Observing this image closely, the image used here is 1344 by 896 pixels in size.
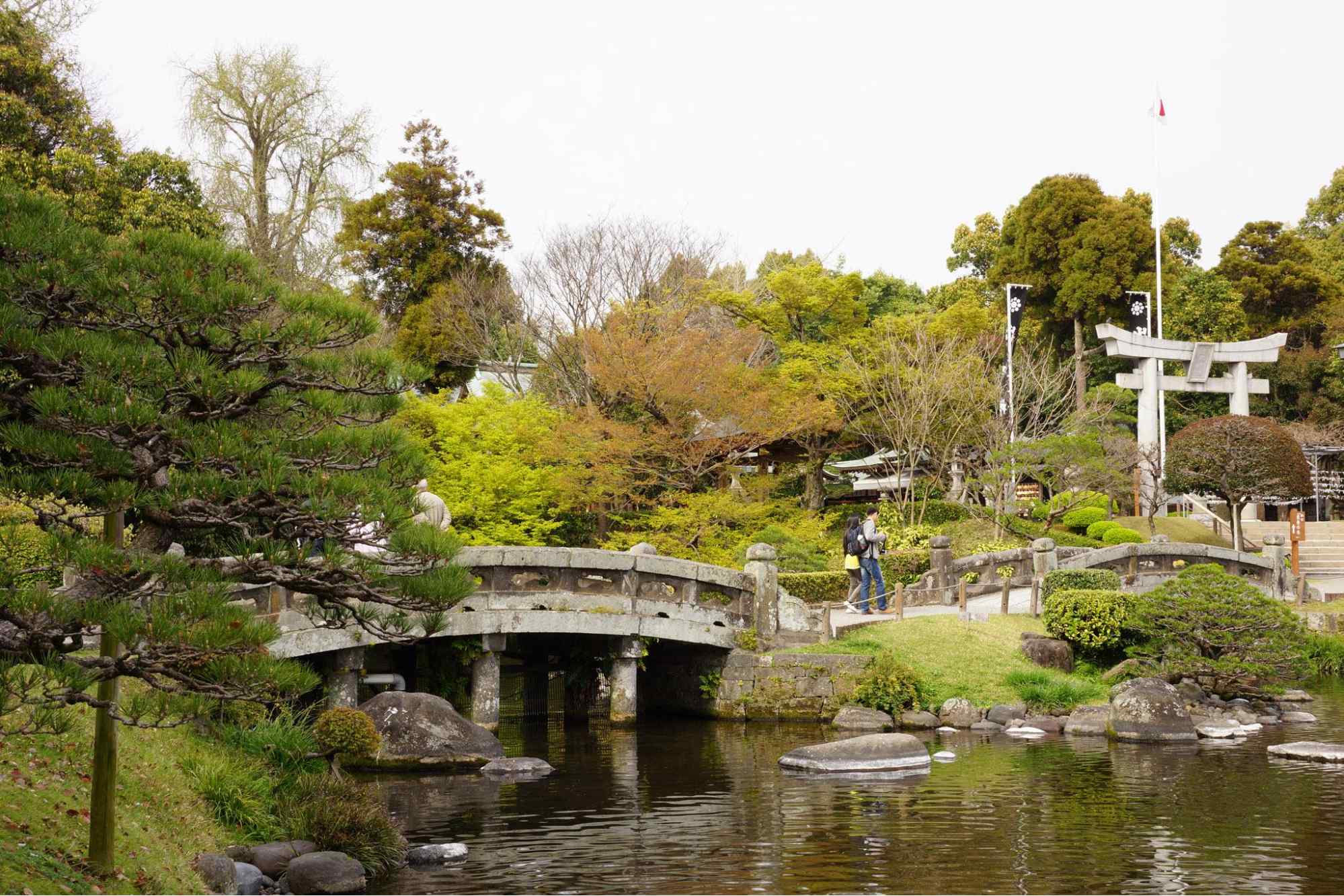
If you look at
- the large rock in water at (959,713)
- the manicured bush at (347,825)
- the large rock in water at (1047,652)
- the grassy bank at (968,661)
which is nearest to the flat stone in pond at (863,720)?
the large rock in water at (959,713)

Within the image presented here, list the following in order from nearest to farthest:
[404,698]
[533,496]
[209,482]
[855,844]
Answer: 1. [209,482]
2. [855,844]
3. [404,698]
4. [533,496]

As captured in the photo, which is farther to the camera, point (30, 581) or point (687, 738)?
point (687, 738)

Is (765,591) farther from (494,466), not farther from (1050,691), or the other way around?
(494,466)

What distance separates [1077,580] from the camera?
24.0 metres

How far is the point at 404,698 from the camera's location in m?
16.2

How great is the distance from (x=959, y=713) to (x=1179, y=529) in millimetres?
20905

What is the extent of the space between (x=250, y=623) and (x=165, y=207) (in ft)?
59.4

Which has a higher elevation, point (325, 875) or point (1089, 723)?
point (1089, 723)

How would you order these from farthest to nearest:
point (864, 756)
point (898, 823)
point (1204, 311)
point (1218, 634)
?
point (1204, 311) → point (1218, 634) → point (864, 756) → point (898, 823)

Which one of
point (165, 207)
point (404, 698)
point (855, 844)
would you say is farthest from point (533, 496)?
point (855, 844)

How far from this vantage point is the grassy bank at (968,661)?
19906 mm

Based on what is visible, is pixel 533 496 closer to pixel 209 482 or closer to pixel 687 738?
pixel 687 738

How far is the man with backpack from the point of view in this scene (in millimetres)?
23078

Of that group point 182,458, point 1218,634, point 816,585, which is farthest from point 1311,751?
point 182,458
